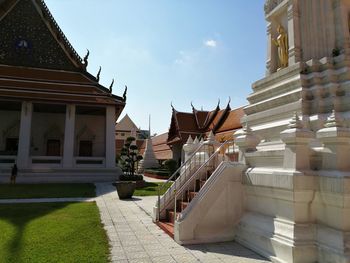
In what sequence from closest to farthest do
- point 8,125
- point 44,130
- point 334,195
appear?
point 334,195 < point 8,125 < point 44,130

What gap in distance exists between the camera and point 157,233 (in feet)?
19.2

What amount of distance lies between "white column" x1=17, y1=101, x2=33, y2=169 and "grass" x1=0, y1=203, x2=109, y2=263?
9.67m

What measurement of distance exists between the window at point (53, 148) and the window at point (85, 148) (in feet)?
4.63

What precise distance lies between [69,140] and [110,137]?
2.43 m

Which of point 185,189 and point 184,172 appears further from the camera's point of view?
point 184,172

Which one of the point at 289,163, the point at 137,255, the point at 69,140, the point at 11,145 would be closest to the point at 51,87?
the point at 69,140

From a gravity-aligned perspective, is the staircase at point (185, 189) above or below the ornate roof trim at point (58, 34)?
below

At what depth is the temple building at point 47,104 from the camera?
18000mm

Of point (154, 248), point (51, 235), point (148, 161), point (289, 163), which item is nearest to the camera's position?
point (289, 163)

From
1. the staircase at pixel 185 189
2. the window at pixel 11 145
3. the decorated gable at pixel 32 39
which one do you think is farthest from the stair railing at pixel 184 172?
the window at pixel 11 145

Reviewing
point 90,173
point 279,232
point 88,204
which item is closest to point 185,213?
point 279,232

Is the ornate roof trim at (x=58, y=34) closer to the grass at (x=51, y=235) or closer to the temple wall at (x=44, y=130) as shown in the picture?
the temple wall at (x=44, y=130)

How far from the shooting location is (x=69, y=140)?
18.7 metres

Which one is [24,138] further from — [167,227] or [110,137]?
[167,227]
